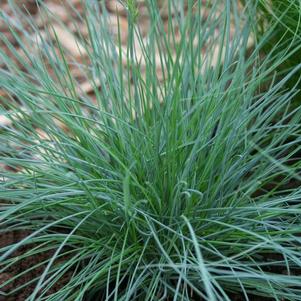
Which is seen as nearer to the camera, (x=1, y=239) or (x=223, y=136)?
(x=223, y=136)

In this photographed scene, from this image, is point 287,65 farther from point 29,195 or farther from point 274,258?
point 29,195

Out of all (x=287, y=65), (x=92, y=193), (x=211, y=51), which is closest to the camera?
(x=92, y=193)

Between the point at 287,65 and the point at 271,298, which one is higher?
the point at 287,65

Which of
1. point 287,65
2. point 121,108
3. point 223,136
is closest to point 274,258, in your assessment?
point 223,136

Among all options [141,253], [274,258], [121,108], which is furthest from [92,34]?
[274,258]

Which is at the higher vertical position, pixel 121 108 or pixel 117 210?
pixel 121 108

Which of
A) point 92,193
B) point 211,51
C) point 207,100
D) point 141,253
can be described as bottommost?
point 141,253

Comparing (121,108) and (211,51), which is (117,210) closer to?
(121,108)

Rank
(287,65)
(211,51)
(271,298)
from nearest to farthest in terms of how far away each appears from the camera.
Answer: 1. (271,298)
2. (211,51)
3. (287,65)

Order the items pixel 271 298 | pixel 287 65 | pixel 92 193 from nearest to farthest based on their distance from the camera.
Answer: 1. pixel 92 193
2. pixel 271 298
3. pixel 287 65
